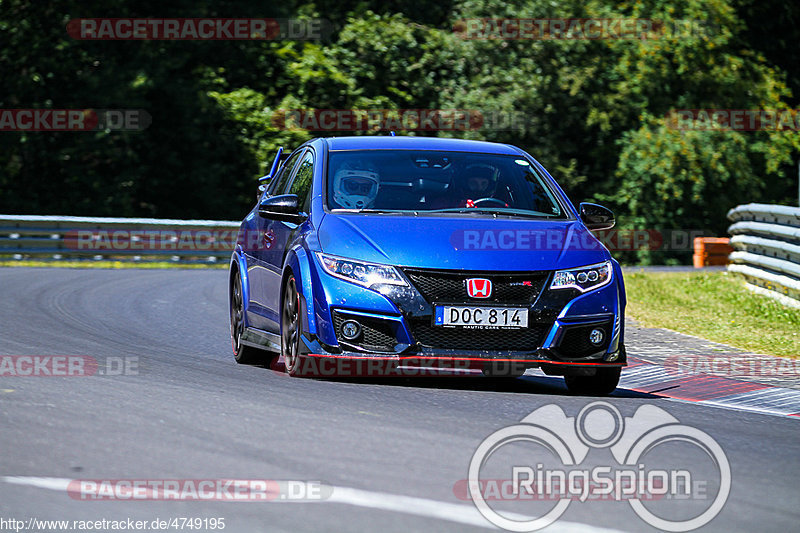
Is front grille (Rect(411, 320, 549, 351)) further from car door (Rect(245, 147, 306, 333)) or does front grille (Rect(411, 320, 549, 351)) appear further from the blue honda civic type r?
car door (Rect(245, 147, 306, 333))

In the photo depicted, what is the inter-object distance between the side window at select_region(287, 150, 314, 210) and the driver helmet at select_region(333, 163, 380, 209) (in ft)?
0.87

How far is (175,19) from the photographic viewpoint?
39.5 m

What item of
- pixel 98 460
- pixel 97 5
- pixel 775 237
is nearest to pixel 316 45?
pixel 97 5

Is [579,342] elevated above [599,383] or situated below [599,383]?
above

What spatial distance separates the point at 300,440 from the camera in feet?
21.3

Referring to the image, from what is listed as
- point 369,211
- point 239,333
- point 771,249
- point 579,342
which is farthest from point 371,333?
point 771,249

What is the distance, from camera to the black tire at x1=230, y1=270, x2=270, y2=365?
10.2m

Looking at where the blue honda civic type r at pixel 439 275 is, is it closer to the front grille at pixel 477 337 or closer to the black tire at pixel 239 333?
the front grille at pixel 477 337

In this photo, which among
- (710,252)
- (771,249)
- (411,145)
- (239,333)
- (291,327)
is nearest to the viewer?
(291,327)

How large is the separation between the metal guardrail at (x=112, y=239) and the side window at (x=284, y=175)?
16.3 meters

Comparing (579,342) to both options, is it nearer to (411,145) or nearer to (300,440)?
(411,145)

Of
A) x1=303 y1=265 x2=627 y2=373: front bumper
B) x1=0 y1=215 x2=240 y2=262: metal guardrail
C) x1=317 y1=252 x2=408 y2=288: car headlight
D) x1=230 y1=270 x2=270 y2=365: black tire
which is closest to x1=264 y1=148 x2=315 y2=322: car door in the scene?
x1=230 y1=270 x2=270 y2=365: black tire

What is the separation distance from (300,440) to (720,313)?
381 inches

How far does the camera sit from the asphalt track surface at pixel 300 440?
16.9 ft
